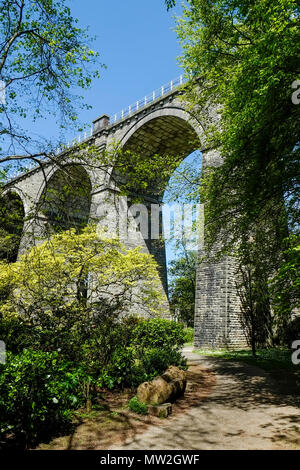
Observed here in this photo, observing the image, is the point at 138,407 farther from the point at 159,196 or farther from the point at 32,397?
the point at 159,196

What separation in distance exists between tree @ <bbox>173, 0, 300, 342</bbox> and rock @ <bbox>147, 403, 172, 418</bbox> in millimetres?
2648

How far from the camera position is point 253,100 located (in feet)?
16.9

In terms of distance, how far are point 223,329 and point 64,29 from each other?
1132cm

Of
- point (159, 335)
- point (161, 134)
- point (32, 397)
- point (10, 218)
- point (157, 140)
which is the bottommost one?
point (159, 335)

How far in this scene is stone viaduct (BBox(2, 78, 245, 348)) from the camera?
42.2ft

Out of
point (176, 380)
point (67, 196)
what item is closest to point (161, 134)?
point (67, 196)

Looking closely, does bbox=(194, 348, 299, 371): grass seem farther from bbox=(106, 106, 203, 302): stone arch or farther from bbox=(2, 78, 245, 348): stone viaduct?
bbox=(106, 106, 203, 302): stone arch

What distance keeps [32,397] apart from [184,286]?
26.9 m

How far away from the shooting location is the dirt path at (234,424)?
3941mm

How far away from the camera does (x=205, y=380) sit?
308 inches

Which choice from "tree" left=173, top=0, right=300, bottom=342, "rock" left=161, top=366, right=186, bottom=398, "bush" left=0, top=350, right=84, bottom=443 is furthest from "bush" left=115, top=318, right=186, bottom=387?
"tree" left=173, top=0, right=300, bottom=342

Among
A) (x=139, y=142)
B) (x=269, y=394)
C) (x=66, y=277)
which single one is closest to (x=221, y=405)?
(x=269, y=394)

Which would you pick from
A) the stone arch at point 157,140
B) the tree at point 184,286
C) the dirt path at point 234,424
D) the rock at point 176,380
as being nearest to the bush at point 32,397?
the dirt path at point 234,424

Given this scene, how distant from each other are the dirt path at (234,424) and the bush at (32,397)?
102 centimetres
